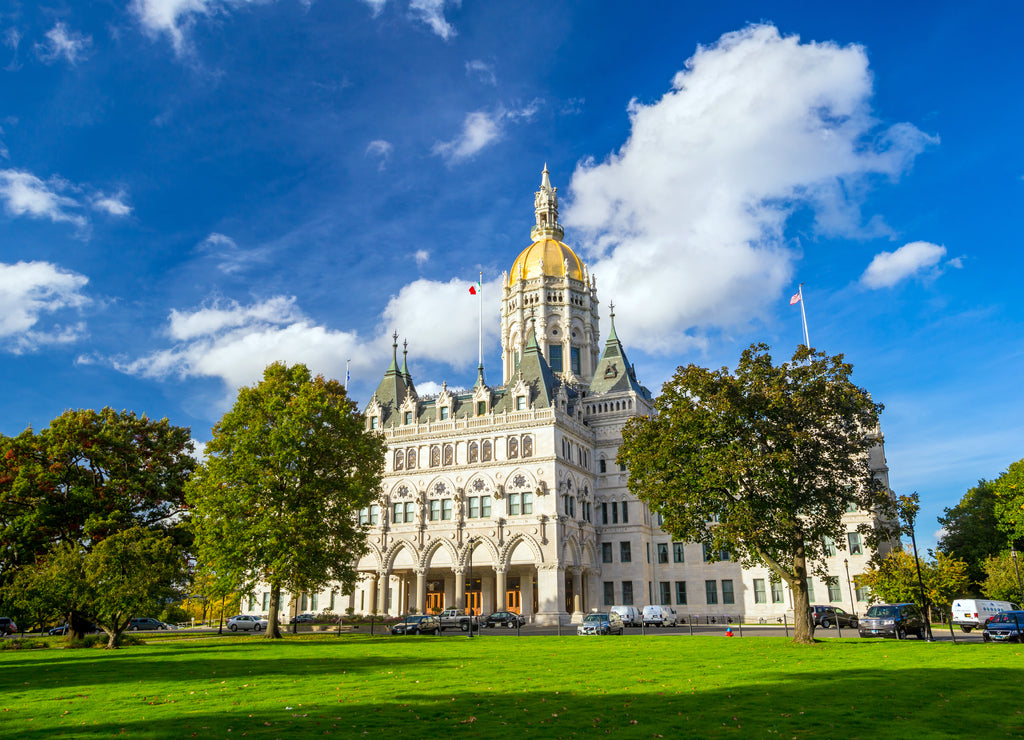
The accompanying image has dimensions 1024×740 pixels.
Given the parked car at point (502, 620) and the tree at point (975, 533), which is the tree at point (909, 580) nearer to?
the tree at point (975, 533)

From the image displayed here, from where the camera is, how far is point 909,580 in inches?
2242

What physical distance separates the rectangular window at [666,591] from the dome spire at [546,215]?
165 feet

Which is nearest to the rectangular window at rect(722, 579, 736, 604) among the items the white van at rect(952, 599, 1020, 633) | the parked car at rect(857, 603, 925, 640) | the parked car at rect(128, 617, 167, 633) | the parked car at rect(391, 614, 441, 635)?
the white van at rect(952, 599, 1020, 633)

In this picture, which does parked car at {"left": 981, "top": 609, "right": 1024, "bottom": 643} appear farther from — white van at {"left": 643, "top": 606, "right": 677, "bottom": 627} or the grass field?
white van at {"left": 643, "top": 606, "right": 677, "bottom": 627}

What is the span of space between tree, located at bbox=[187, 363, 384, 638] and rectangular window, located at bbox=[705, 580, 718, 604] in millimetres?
41477

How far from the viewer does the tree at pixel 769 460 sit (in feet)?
123

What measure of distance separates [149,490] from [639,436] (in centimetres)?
3209

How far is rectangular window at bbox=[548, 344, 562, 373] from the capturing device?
97688 mm

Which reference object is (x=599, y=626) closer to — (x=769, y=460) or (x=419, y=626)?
(x=419, y=626)

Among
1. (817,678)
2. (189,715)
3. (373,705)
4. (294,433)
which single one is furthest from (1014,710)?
(294,433)

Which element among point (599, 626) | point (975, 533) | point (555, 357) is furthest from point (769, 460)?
point (555, 357)

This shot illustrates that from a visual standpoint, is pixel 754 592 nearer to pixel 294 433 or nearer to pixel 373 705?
pixel 294 433

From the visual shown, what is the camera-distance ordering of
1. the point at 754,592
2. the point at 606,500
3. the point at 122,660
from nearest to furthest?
the point at 122,660, the point at 754,592, the point at 606,500

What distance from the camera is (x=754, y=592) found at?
246 feet
